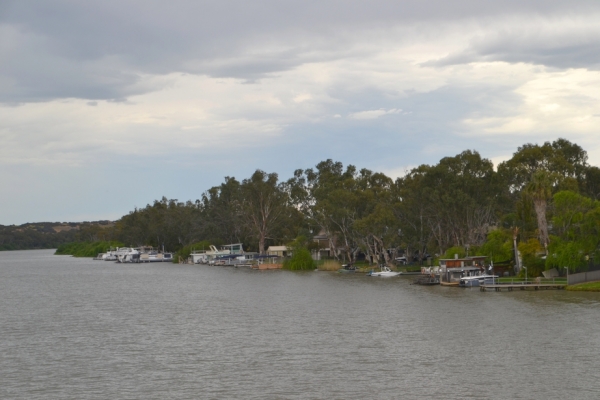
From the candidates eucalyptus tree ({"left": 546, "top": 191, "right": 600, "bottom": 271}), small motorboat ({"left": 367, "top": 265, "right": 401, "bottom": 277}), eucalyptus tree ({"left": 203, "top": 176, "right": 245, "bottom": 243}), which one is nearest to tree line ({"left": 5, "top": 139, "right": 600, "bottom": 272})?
eucalyptus tree ({"left": 546, "top": 191, "right": 600, "bottom": 271})

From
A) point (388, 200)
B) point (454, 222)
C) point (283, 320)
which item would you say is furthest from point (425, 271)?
point (283, 320)

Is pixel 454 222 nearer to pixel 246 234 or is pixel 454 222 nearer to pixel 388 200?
pixel 388 200

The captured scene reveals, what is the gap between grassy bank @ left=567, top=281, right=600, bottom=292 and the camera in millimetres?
67875

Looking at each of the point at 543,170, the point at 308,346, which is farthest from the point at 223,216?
the point at 308,346

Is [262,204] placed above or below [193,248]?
above

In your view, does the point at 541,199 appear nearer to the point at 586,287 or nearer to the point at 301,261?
the point at 586,287

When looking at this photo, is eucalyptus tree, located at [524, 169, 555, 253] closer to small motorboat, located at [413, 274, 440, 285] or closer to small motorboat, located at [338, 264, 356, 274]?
small motorboat, located at [413, 274, 440, 285]

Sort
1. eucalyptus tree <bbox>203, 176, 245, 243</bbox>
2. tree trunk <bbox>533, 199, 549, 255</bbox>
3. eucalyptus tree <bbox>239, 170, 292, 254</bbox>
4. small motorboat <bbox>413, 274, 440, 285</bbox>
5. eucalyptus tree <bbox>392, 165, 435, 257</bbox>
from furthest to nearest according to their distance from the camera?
1. eucalyptus tree <bbox>203, 176, 245, 243</bbox>
2. eucalyptus tree <bbox>239, 170, 292, 254</bbox>
3. eucalyptus tree <bbox>392, 165, 435, 257</bbox>
4. small motorboat <bbox>413, 274, 440, 285</bbox>
5. tree trunk <bbox>533, 199, 549, 255</bbox>

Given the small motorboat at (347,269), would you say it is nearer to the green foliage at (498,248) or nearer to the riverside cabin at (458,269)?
the riverside cabin at (458,269)

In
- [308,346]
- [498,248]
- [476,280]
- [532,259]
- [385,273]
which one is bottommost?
[308,346]

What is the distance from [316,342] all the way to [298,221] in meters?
127

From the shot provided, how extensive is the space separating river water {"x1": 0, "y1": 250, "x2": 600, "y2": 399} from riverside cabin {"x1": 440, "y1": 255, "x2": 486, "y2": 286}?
7182 millimetres

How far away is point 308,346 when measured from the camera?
4406 centimetres

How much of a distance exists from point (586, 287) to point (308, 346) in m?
36.6
